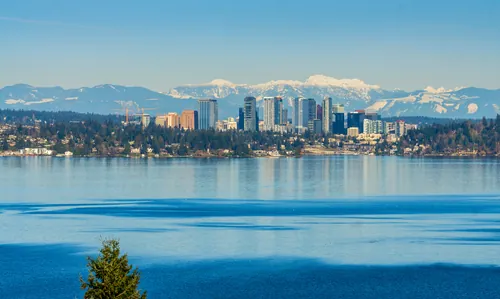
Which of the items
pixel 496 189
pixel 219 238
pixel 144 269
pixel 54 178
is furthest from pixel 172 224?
pixel 54 178

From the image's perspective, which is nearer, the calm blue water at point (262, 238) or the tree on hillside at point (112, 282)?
the tree on hillside at point (112, 282)

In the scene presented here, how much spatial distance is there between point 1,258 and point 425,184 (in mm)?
66927

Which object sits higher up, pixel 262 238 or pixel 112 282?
pixel 112 282

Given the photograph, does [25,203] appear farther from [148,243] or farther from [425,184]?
[425,184]

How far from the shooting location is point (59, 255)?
44.8 m

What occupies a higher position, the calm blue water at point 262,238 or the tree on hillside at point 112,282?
the tree on hillside at point 112,282

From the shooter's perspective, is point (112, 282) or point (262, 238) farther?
point (262, 238)

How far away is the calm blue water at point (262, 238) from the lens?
37.8 m

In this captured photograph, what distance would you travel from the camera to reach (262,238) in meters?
51.5

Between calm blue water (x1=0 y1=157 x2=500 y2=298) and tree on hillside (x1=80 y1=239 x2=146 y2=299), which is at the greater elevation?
tree on hillside (x1=80 y1=239 x2=146 y2=299)

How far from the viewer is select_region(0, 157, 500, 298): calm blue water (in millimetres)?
37781

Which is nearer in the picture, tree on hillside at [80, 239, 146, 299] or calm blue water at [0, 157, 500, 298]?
tree on hillside at [80, 239, 146, 299]

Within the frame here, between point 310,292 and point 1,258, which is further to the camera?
point 1,258

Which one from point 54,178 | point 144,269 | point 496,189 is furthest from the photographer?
point 54,178
